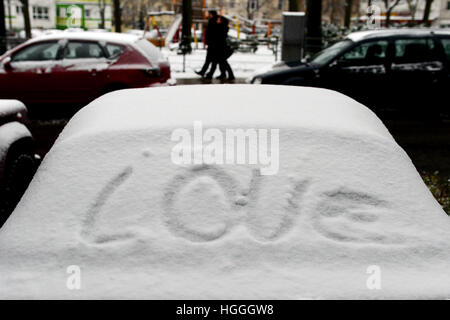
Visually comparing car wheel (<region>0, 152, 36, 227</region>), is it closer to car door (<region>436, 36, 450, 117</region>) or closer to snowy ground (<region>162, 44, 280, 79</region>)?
car door (<region>436, 36, 450, 117</region>)

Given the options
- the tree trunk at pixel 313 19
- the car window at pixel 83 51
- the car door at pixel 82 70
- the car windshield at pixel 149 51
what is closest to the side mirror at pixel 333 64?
the car windshield at pixel 149 51

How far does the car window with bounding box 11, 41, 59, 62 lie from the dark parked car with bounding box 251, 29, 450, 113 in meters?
4.14

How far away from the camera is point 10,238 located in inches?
81.8

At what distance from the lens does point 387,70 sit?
10.9 m

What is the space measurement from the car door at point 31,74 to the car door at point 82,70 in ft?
0.69

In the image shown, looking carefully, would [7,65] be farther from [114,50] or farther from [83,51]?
[114,50]

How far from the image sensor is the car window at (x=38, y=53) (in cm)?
1085

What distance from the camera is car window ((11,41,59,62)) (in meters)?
10.9

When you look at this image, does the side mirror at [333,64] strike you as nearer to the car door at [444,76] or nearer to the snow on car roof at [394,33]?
the snow on car roof at [394,33]

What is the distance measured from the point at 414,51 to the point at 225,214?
9.91 metres

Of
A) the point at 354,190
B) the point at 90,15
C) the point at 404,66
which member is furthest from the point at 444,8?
the point at 354,190

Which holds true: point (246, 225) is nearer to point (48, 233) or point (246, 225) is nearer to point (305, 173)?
point (305, 173)
